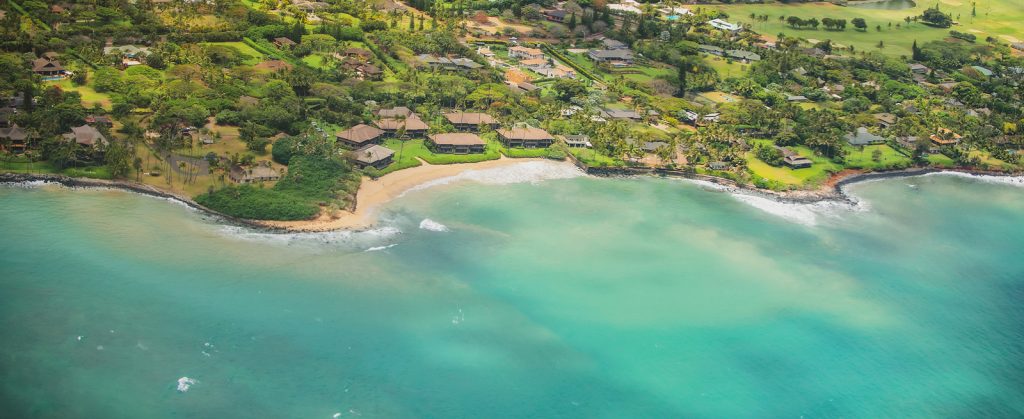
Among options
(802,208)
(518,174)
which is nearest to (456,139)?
(518,174)

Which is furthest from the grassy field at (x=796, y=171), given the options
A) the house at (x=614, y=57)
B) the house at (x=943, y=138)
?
the house at (x=614, y=57)

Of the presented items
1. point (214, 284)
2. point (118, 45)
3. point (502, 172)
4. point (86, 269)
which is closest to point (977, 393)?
point (502, 172)

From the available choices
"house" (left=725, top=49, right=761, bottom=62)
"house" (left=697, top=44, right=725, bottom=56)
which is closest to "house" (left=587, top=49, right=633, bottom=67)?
"house" (left=697, top=44, right=725, bottom=56)

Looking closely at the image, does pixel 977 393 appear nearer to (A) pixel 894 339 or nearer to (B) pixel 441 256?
(A) pixel 894 339

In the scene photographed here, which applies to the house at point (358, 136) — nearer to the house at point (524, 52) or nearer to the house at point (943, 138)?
the house at point (524, 52)

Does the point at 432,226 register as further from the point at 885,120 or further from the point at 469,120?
the point at 885,120

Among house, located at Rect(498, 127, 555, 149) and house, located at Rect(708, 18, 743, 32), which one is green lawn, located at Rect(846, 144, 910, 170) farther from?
house, located at Rect(708, 18, 743, 32)
